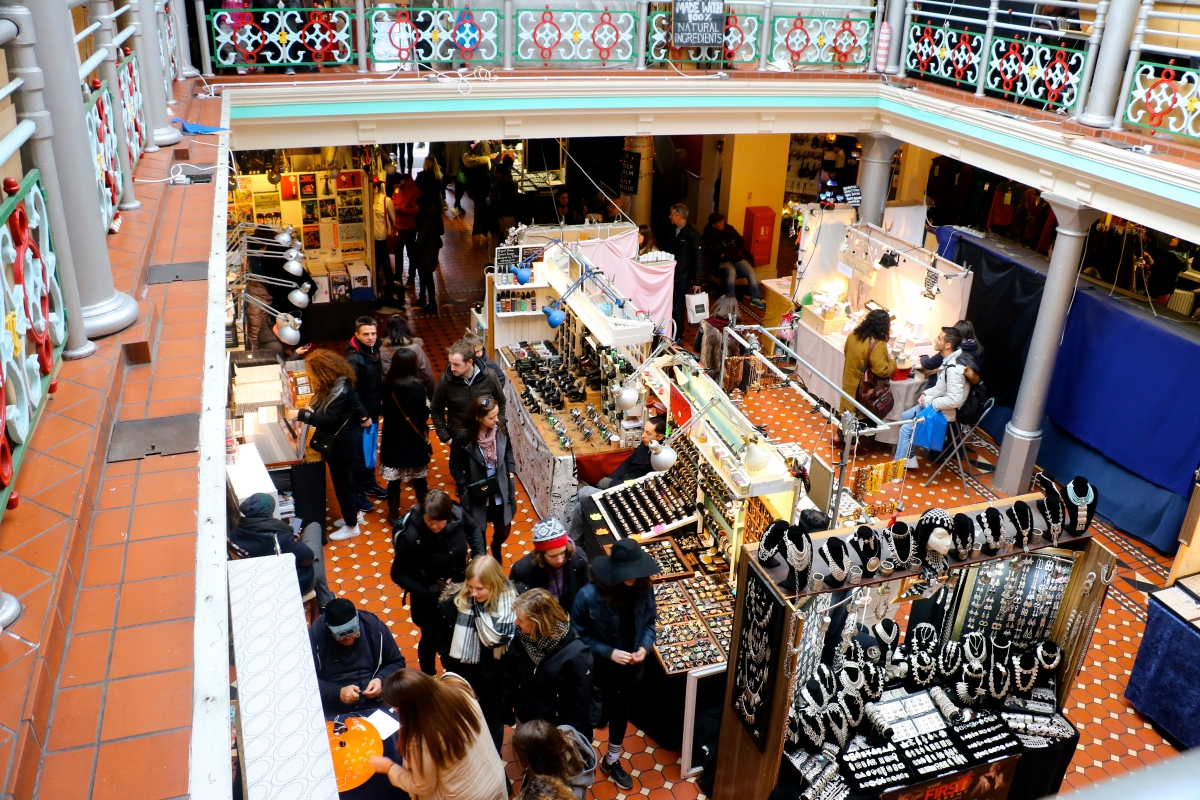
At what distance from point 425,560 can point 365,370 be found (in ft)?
9.68

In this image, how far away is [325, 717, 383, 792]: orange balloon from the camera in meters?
4.81

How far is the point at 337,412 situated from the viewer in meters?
8.20

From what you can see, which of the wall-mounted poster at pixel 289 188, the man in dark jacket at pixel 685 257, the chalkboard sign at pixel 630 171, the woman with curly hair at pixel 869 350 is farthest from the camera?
the chalkboard sign at pixel 630 171

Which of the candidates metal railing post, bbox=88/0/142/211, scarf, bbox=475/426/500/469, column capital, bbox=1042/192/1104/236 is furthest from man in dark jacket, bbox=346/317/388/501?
column capital, bbox=1042/192/1104/236

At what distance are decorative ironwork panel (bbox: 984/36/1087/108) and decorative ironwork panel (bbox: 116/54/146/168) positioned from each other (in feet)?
27.0

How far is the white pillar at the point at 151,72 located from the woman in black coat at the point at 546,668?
14.0 ft

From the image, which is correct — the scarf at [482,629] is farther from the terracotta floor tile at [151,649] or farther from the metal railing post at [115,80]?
the terracotta floor tile at [151,649]

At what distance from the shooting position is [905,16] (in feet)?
38.8

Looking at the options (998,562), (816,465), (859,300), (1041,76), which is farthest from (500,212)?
(998,562)

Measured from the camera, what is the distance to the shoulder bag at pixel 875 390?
1100cm

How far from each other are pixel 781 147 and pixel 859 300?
15.0 ft

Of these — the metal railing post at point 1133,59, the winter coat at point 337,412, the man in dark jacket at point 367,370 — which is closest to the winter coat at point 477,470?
the winter coat at point 337,412

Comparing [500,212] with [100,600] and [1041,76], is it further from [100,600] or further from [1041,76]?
[100,600]

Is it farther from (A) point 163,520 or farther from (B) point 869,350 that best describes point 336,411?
(B) point 869,350
